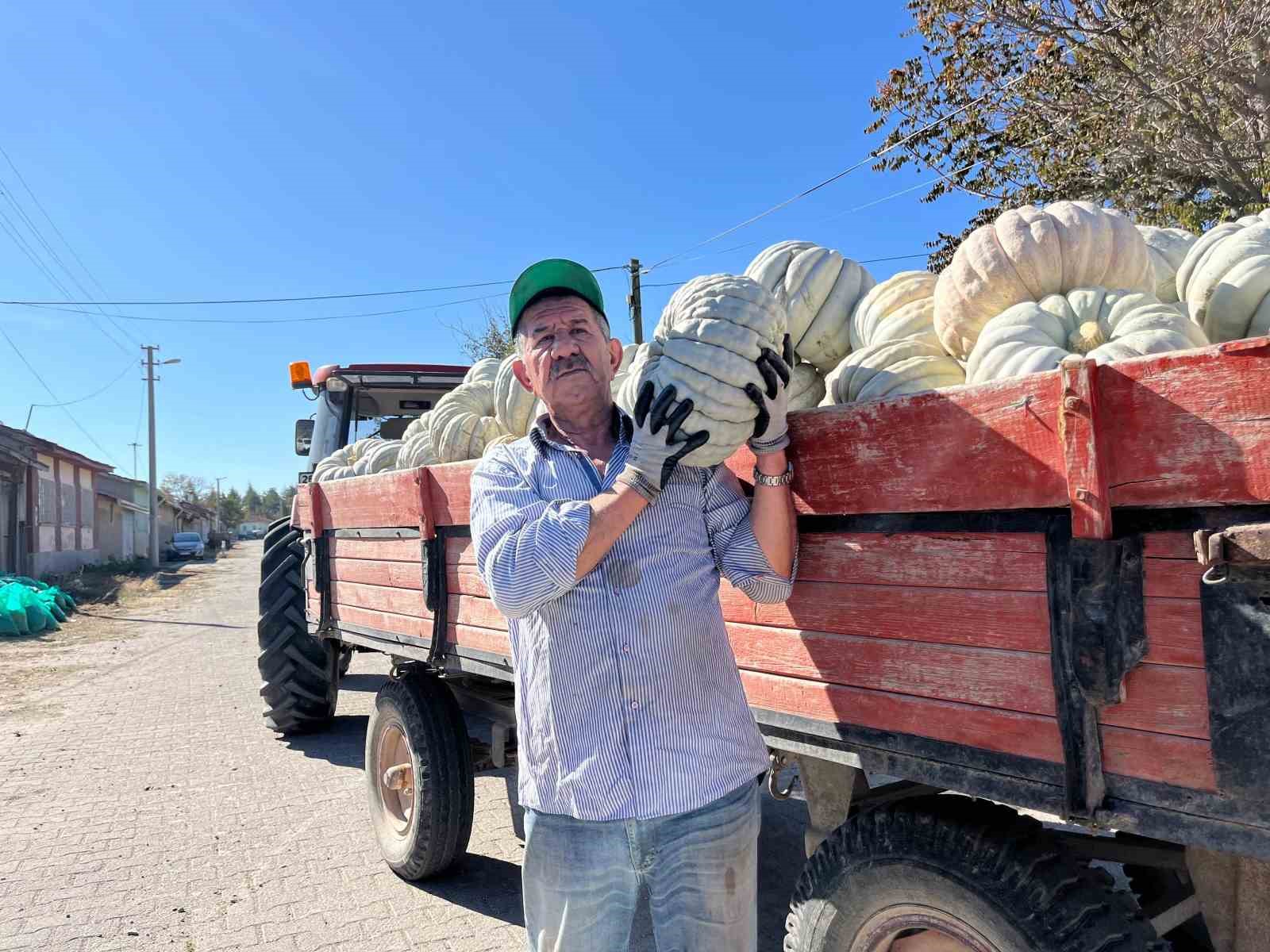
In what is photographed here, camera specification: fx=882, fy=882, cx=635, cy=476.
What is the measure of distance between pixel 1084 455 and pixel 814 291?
1787mm

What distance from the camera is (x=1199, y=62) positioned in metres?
9.51

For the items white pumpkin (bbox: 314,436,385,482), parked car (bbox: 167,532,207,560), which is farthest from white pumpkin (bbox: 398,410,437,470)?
parked car (bbox: 167,532,207,560)

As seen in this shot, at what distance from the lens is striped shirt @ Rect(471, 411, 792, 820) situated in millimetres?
2049

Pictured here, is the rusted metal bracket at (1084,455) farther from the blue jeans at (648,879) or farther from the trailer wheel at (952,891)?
the blue jeans at (648,879)

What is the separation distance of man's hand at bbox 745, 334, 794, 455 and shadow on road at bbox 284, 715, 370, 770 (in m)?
5.11

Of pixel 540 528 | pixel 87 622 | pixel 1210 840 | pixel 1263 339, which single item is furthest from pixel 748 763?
pixel 87 622

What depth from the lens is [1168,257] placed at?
128 inches

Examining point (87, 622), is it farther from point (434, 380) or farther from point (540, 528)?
point (540, 528)

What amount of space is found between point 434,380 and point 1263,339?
7522 mm

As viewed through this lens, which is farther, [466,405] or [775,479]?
[466,405]

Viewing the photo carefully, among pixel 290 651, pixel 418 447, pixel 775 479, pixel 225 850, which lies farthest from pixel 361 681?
pixel 775 479

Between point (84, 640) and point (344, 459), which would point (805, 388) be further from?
point (84, 640)

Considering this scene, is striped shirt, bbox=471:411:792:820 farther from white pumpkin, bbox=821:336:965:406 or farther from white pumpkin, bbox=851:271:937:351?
white pumpkin, bbox=851:271:937:351

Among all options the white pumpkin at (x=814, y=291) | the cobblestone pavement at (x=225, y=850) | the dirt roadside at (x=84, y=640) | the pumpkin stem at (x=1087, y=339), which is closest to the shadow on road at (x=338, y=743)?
the cobblestone pavement at (x=225, y=850)
